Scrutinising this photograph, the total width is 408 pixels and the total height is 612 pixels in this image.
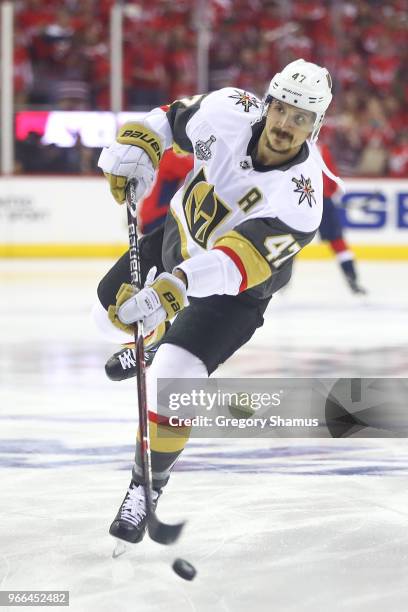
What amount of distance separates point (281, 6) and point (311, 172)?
29.5ft

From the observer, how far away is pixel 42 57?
1054 cm

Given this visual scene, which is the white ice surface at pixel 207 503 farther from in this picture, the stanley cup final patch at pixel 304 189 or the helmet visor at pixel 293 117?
the helmet visor at pixel 293 117

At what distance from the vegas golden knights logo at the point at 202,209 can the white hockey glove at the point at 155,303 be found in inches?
13.9

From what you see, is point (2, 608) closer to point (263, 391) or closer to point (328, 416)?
point (328, 416)

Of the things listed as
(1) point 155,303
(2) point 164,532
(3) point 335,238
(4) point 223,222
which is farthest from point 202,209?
(3) point 335,238

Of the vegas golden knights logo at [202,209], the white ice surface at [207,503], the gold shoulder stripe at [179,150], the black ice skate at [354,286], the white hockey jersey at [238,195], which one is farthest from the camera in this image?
the black ice skate at [354,286]

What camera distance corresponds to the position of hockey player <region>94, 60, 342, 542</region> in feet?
8.63

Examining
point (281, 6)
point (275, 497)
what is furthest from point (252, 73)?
point (275, 497)

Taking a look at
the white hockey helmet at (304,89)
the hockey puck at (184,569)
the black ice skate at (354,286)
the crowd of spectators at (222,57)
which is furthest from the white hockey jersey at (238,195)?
the crowd of spectators at (222,57)

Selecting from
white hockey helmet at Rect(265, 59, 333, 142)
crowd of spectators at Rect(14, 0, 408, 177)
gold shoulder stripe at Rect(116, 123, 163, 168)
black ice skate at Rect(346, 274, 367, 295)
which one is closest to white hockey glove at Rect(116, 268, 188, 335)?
white hockey helmet at Rect(265, 59, 333, 142)

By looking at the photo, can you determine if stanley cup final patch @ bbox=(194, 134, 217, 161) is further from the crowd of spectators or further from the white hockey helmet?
the crowd of spectators

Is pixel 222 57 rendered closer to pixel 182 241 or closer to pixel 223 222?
pixel 182 241

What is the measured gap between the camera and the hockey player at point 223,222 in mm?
2629

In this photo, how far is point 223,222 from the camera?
2.91 m
